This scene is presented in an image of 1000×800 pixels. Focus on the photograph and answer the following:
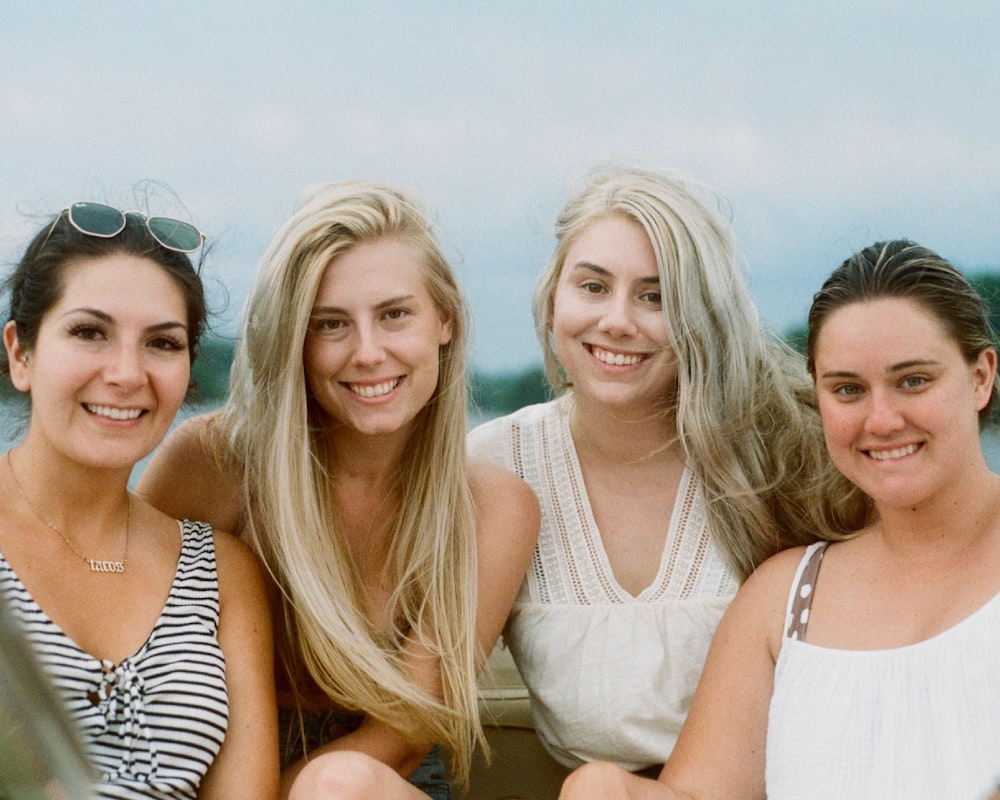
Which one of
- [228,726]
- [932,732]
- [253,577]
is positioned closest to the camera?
[932,732]

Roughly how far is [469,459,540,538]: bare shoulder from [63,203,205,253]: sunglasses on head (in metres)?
0.71

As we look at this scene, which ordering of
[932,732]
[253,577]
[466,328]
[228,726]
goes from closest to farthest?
[932,732]
[228,726]
[253,577]
[466,328]

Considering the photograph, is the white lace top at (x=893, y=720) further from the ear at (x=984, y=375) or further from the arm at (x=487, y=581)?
the arm at (x=487, y=581)

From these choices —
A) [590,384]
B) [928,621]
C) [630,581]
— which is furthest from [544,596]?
[928,621]

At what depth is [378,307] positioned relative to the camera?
2.14 m

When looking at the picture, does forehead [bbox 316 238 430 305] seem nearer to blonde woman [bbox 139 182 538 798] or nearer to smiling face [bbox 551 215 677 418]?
blonde woman [bbox 139 182 538 798]

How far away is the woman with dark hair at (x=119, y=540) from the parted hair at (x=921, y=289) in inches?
42.1

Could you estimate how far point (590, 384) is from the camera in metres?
2.32

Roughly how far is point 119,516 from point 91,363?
0.29 metres

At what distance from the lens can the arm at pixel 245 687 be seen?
1.88 metres

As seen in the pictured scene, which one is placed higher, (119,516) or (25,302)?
(25,302)

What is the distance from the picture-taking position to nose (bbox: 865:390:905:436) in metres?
1.75

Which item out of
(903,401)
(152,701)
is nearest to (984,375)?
(903,401)

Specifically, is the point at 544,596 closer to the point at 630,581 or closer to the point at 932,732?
the point at 630,581
